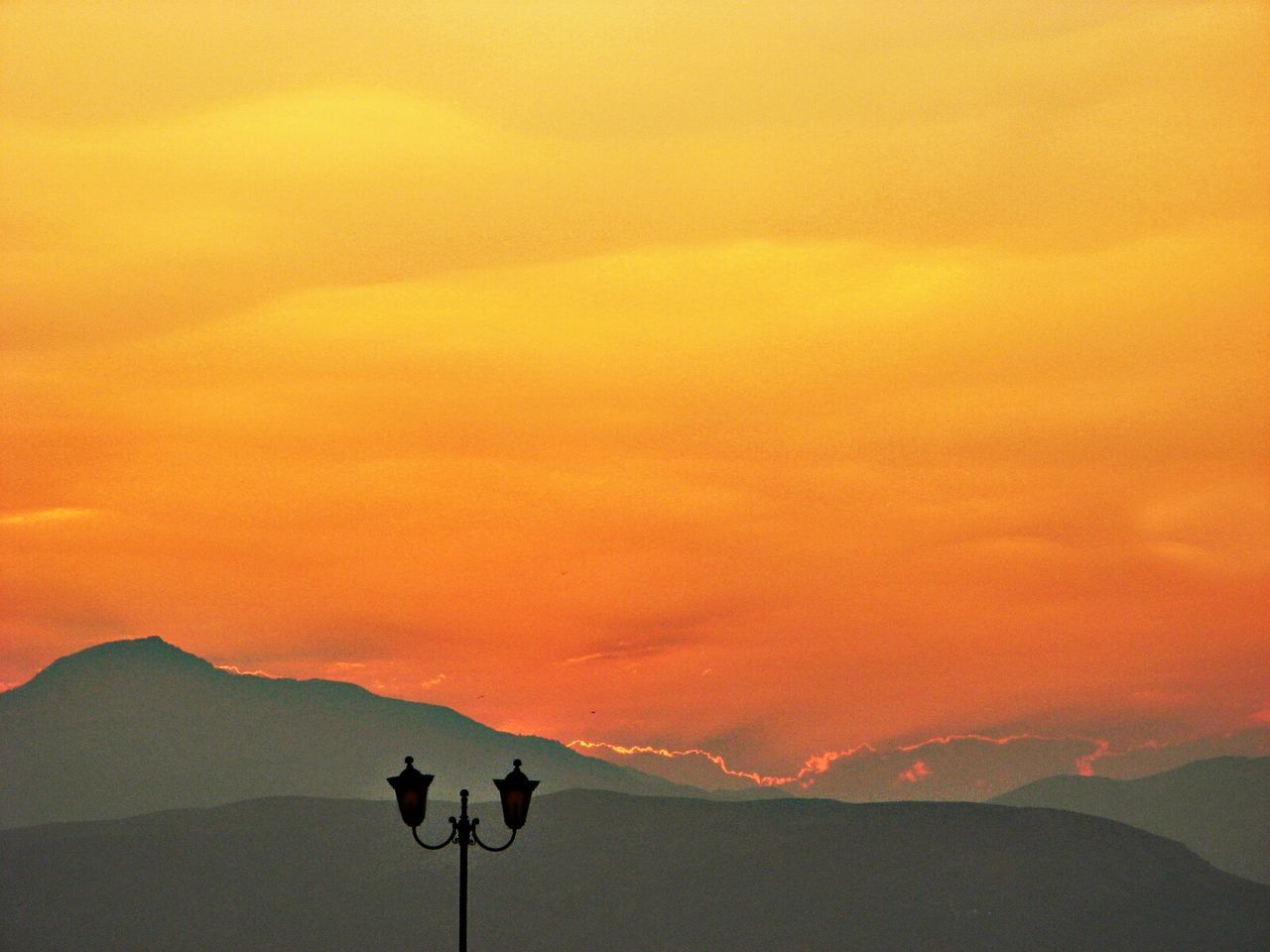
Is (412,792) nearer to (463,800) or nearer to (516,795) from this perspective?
(463,800)

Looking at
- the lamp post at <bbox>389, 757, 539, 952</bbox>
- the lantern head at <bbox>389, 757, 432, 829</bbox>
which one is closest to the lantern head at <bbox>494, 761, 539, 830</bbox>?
the lamp post at <bbox>389, 757, 539, 952</bbox>

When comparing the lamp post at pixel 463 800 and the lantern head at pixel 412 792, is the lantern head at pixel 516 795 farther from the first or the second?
the lantern head at pixel 412 792

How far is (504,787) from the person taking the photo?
1074 inches

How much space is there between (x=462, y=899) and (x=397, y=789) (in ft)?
5.93

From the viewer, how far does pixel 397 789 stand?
26.4 m

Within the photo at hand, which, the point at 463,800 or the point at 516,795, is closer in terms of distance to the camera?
the point at 463,800

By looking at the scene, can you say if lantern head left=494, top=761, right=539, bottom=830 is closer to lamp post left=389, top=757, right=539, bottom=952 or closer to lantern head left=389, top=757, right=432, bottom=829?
lamp post left=389, top=757, right=539, bottom=952

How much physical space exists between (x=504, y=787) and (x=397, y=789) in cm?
163

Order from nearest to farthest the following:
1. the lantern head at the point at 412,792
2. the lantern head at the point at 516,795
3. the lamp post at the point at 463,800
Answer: the lamp post at the point at 463,800
the lantern head at the point at 412,792
the lantern head at the point at 516,795

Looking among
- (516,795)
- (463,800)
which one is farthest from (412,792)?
(516,795)

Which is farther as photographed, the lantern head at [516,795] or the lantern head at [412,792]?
the lantern head at [516,795]

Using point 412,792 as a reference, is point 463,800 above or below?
below

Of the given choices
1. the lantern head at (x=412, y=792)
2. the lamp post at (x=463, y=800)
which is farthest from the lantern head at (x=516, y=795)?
the lantern head at (x=412, y=792)

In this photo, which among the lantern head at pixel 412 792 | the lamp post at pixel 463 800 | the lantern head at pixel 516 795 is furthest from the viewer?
the lantern head at pixel 516 795
